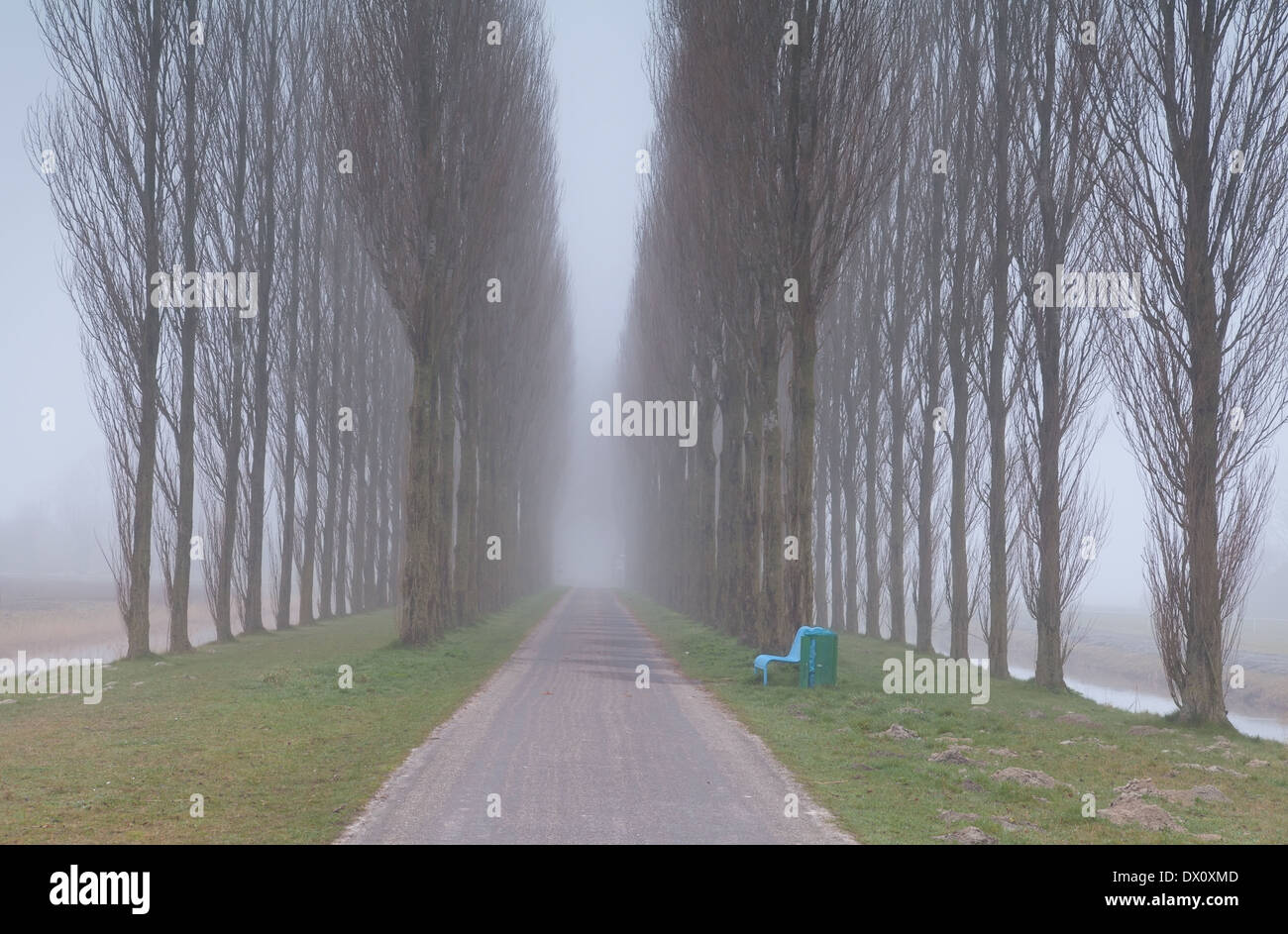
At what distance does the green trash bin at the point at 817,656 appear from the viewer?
1800 centimetres

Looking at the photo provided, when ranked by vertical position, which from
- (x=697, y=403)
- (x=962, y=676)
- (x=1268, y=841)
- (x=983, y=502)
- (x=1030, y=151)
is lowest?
(x=962, y=676)

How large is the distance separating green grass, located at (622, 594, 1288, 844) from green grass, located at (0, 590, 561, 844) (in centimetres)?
428

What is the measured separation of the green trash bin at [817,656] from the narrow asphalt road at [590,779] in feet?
7.35

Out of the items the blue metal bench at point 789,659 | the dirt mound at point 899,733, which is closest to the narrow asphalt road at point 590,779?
the dirt mound at point 899,733

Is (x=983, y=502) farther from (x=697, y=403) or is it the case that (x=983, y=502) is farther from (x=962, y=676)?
(x=697, y=403)

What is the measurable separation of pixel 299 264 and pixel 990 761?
1187 inches

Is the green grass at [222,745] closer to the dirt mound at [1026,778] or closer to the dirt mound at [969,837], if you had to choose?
the dirt mound at [969,837]

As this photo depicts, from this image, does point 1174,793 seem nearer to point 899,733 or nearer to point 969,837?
point 969,837

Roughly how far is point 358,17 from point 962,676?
1991 cm

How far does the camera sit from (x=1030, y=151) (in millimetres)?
20922

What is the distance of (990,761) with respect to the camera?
11383 mm

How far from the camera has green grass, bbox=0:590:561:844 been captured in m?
8.07

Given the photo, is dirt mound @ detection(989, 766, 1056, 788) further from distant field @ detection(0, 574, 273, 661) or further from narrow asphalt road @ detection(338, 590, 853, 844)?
distant field @ detection(0, 574, 273, 661)

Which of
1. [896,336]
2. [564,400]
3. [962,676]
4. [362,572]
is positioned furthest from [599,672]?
[564,400]
